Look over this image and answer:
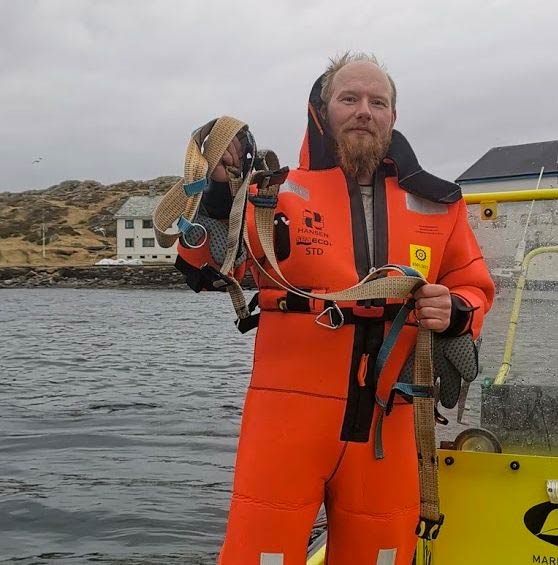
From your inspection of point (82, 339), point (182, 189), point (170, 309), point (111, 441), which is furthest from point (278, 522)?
point (170, 309)

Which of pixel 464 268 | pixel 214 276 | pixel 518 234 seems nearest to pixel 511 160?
pixel 518 234

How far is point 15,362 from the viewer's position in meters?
18.1

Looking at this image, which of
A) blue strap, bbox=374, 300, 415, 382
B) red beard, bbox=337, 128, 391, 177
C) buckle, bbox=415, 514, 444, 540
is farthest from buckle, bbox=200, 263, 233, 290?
buckle, bbox=415, 514, 444, 540

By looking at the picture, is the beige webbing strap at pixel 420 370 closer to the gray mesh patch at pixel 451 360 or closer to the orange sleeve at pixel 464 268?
the gray mesh patch at pixel 451 360

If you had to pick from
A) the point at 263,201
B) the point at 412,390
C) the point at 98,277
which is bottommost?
the point at 98,277

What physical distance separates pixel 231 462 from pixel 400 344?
6624mm

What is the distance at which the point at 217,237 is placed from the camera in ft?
9.11

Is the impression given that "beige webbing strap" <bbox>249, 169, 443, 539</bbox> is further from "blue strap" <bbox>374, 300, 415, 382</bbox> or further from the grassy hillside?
the grassy hillside

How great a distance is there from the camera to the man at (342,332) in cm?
273

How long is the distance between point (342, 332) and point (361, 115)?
0.86m

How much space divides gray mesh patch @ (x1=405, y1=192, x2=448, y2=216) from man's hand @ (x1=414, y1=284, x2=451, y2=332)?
435mm

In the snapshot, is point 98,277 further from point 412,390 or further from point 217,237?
point 412,390

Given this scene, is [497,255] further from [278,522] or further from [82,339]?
[82,339]

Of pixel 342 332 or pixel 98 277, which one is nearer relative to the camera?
pixel 342 332
